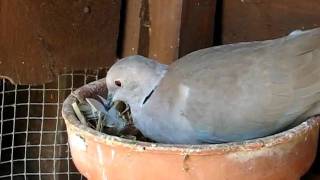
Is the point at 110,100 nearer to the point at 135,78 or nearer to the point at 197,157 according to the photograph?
the point at 135,78

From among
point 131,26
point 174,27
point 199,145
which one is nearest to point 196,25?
point 174,27

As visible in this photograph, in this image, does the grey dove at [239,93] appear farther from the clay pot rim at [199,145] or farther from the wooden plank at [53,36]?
the wooden plank at [53,36]

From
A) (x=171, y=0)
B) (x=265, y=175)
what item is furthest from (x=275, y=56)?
(x=171, y=0)

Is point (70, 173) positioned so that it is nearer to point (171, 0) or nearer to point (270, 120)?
point (171, 0)

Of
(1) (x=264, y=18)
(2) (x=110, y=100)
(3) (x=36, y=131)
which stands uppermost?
(1) (x=264, y=18)

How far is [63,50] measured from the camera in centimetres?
145

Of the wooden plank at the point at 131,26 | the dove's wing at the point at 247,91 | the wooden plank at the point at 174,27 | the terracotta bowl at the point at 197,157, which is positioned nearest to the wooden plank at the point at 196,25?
the wooden plank at the point at 174,27

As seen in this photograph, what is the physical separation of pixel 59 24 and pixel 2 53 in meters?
0.12

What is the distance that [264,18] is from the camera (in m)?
1.34

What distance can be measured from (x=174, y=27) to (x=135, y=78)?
0.65 feet

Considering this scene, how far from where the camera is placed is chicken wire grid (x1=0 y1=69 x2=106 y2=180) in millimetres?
1548

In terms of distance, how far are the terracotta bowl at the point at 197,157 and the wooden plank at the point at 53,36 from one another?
15.2 inches

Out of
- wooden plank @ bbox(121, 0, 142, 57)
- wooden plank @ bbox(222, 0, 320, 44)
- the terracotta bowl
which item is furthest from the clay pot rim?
wooden plank @ bbox(121, 0, 142, 57)

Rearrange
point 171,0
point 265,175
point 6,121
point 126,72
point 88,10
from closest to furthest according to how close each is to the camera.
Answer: point 265,175, point 126,72, point 171,0, point 88,10, point 6,121
